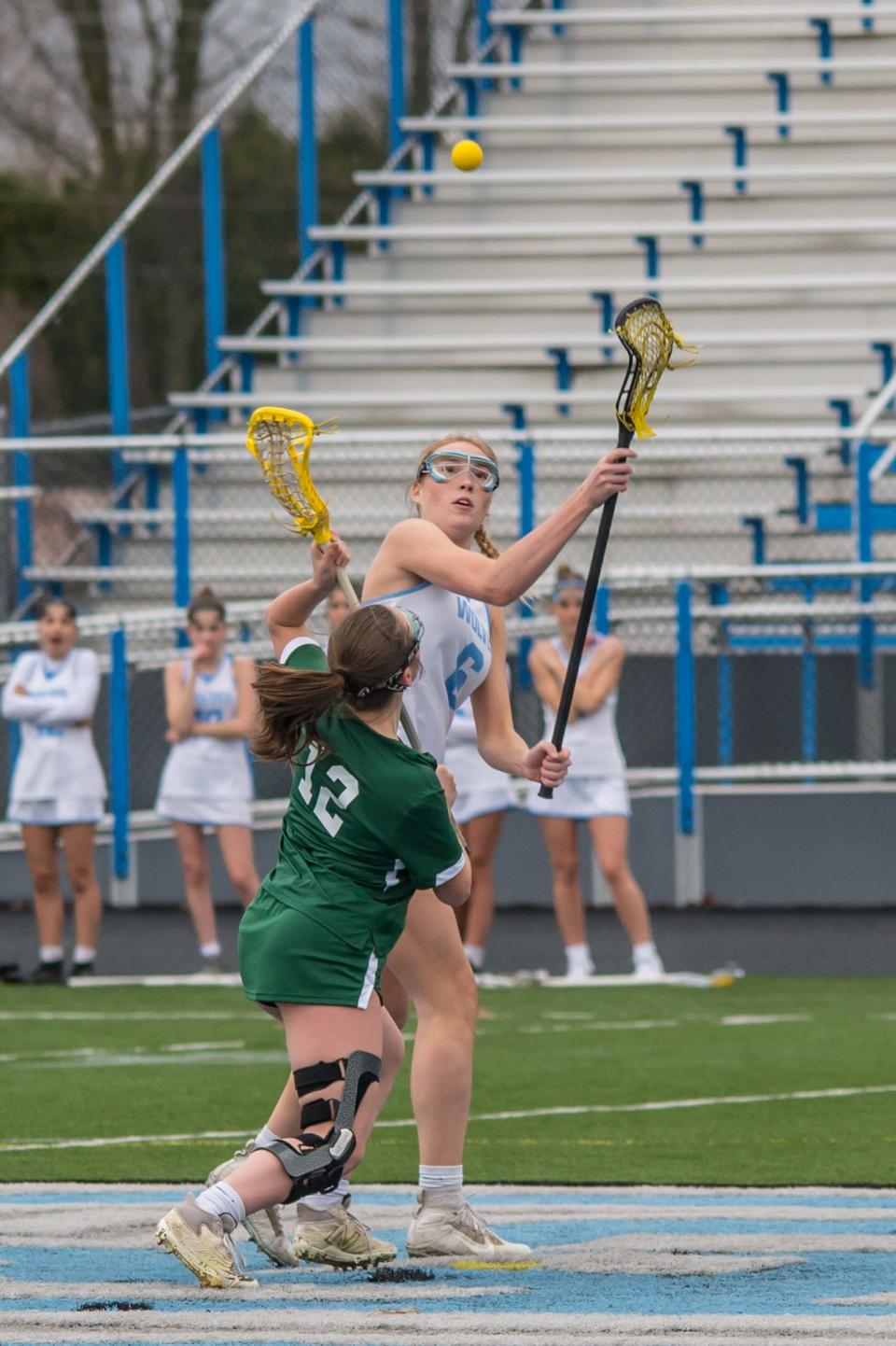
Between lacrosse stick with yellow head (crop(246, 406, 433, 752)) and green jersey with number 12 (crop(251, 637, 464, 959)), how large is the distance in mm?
803

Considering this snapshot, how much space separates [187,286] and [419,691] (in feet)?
53.9

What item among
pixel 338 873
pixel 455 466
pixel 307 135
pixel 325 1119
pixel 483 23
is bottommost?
pixel 325 1119

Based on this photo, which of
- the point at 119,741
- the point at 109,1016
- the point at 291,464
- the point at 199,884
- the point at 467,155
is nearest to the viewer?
the point at 291,464

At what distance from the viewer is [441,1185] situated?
5887mm

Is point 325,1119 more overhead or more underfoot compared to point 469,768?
more overhead

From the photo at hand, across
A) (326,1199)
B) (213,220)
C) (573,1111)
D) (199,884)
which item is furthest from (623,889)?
(213,220)

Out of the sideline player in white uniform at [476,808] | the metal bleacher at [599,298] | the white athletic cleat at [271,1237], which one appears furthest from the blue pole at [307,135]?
the white athletic cleat at [271,1237]

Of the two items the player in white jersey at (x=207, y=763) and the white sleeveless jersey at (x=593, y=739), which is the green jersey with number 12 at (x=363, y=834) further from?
the player in white jersey at (x=207, y=763)

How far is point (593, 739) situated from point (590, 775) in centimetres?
25

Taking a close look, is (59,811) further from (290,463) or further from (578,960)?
(290,463)

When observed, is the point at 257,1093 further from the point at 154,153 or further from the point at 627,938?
the point at 154,153

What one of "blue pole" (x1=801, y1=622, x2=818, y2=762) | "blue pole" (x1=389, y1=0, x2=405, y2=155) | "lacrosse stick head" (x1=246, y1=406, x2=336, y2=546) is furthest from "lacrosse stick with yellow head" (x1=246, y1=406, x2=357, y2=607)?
"blue pole" (x1=389, y1=0, x2=405, y2=155)

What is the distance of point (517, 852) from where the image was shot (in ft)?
55.9

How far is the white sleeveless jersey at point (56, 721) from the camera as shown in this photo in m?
13.9
